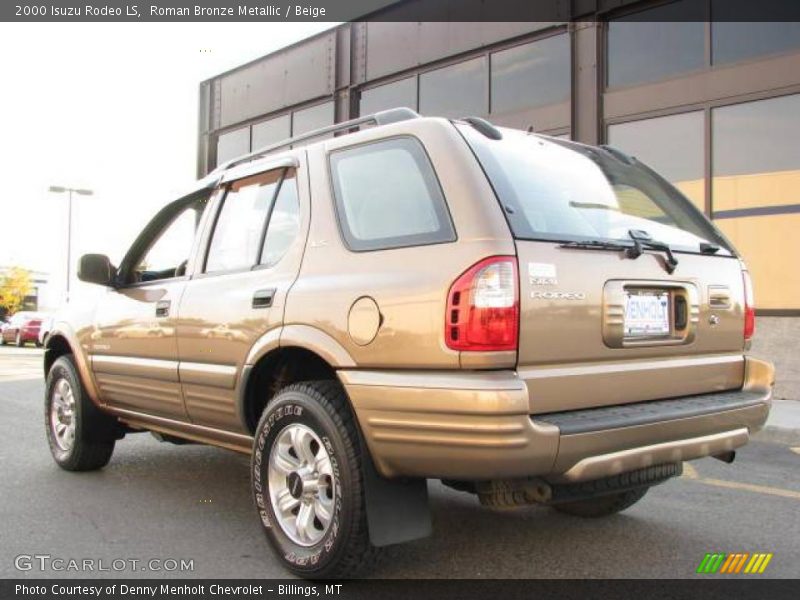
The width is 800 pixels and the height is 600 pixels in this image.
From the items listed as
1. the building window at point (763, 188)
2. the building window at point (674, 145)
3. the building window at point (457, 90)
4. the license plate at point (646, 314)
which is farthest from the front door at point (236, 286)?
the building window at point (457, 90)

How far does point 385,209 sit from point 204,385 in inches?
52.4

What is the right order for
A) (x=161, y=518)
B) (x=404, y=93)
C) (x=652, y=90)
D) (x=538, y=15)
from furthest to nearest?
(x=404, y=93), (x=538, y=15), (x=652, y=90), (x=161, y=518)

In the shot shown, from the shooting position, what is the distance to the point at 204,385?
3584 millimetres

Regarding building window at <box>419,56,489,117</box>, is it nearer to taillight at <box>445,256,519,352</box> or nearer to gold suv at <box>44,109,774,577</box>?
gold suv at <box>44,109,774,577</box>

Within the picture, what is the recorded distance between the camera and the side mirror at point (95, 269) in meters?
4.38

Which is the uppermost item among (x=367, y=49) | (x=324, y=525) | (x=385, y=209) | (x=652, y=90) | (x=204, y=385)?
(x=367, y=49)

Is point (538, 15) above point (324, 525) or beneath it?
above

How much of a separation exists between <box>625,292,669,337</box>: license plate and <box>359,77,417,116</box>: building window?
11.2 metres

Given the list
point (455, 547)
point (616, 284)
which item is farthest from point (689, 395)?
point (455, 547)

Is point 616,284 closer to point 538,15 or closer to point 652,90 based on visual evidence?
point 652,90

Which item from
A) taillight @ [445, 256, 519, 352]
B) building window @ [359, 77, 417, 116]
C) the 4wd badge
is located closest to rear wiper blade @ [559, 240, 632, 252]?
the 4wd badge

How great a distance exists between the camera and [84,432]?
15.7 feet

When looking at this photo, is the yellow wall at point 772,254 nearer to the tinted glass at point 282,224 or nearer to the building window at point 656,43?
the building window at point 656,43

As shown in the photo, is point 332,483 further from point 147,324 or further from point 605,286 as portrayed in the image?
point 147,324
